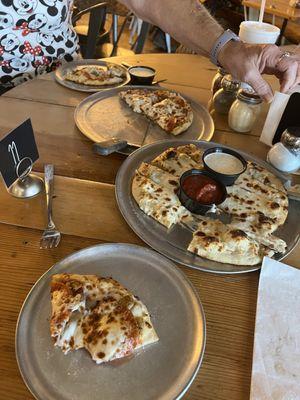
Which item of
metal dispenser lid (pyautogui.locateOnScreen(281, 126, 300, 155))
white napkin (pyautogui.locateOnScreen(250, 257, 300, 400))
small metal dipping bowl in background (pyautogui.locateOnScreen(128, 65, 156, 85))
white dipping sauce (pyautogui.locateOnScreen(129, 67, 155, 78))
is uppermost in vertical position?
metal dispenser lid (pyautogui.locateOnScreen(281, 126, 300, 155))

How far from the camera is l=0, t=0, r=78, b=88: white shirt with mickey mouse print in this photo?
5.70ft

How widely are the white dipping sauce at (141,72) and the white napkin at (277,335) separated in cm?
121

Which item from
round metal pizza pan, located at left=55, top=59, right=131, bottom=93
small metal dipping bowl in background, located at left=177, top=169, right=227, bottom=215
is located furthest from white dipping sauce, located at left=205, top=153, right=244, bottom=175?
round metal pizza pan, located at left=55, top=59, right=131, bottom=93

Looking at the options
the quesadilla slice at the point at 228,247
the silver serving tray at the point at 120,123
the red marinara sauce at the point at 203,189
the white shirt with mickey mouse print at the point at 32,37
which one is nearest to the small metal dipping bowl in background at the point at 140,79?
the silver serving tray at the point at 120,123

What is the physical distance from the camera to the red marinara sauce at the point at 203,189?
1114mm

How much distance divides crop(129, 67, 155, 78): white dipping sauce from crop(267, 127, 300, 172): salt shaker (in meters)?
0.79

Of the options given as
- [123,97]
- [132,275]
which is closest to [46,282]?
[132,275]

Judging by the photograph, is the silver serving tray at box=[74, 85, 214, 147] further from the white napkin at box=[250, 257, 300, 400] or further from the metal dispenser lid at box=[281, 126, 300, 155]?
the white napkin at box=[250, 257, 300, 400]

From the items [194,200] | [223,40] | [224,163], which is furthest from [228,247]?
[223,40]

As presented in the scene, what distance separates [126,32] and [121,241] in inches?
239

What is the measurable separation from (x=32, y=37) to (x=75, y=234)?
1.29 m

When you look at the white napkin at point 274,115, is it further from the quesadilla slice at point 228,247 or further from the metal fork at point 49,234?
the metal fork at point 49,234

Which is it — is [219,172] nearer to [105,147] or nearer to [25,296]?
[105,147]

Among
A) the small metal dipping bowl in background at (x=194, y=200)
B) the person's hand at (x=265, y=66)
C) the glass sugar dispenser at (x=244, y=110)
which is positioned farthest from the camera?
the glass sugar dispenser at (x=244, y=110)
